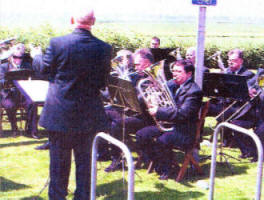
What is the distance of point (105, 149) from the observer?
6906mm

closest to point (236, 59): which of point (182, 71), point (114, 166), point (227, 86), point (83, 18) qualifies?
point (227, 86)

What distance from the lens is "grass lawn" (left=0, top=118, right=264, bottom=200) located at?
5.50 metres

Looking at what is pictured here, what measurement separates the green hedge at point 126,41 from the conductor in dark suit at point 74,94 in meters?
13.7

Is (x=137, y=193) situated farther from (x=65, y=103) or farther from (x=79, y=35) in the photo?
(x=79, y=35)

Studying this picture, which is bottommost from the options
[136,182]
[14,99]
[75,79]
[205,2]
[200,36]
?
[136,182]

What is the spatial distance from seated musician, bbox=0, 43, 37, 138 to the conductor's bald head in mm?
4273

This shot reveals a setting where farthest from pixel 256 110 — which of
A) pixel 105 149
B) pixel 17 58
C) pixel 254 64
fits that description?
pixel 254 64

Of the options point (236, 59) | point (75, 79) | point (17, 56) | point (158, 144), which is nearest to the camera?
point (75, 79)

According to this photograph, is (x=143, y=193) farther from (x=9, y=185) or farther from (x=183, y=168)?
(x=9, y=185)

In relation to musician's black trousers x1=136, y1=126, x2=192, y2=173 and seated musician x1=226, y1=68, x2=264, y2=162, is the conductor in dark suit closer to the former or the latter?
A: musician's black trousers x1=136, y1=126, x2=192, y2=173

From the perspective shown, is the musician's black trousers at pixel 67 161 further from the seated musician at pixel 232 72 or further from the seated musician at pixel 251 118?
the seated musician at pixel 232 72

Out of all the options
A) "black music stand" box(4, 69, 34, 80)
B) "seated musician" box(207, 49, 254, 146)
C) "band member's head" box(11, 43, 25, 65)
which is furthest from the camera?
"band member's head" box(11, 43, 25, 65)

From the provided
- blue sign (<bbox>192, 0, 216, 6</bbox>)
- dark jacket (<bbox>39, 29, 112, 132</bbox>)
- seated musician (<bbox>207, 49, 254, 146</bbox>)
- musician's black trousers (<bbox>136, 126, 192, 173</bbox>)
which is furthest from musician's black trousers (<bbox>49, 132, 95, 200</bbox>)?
seated musician (<bbox>207, 49, 254, 146</bbox>)

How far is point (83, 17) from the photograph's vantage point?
14.0 feet
